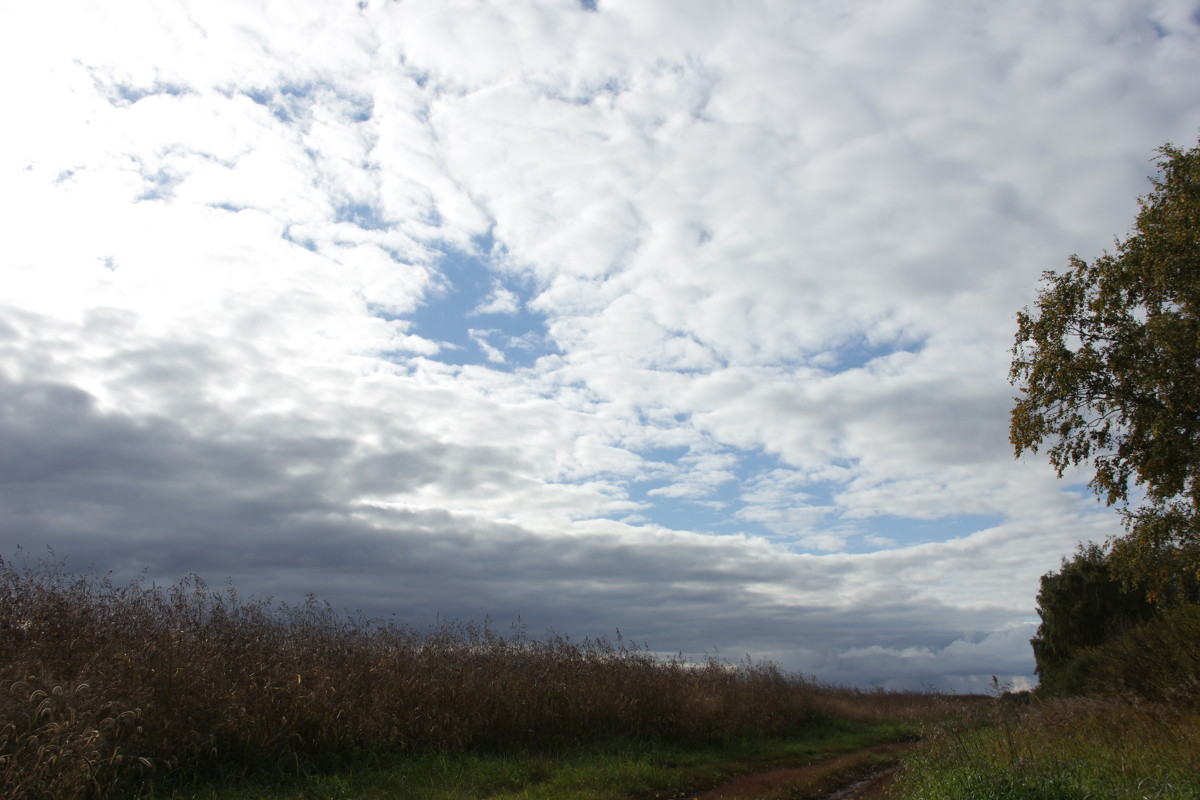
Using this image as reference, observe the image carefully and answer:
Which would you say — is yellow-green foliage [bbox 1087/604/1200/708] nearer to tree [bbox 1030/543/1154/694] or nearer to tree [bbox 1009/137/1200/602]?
tree [bbox 1009/137/1200/602]

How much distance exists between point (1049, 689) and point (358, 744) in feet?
109

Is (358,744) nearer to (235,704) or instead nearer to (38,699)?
(235,704)

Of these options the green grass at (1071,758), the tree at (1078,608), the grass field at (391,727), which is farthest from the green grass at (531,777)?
the tree at (1078,608)

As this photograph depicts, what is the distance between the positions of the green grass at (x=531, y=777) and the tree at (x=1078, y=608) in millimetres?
Answer: 26773

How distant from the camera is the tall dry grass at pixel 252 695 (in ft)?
29.7

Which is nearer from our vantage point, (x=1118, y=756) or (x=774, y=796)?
(x=1118, y=756)

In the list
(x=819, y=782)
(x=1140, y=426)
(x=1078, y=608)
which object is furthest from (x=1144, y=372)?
(x=1078, y=608)

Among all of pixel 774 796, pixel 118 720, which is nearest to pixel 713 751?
pixel 774 796

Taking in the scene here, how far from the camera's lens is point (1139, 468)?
17203 mm

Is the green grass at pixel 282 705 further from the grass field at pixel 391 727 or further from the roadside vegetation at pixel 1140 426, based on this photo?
the roadside vegetation at pixel 1140 426

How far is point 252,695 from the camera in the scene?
11859mm

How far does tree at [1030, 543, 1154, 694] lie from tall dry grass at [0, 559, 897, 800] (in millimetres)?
28398

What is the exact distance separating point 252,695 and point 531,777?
4.83 meters

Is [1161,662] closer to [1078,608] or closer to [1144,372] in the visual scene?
[1144,372]
